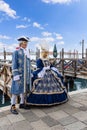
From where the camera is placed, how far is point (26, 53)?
3.14 meters

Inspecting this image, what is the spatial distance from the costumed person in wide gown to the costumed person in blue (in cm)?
28

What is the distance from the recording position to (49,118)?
2.77 m

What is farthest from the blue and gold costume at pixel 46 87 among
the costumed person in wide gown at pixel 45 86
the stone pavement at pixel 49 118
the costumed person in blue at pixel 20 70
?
the costumed person in blue at pixel 20 70

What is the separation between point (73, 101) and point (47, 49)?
118 cm

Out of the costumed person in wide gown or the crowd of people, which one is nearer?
the crowd of people

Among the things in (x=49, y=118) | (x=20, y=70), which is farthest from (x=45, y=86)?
(x=49, y=118)

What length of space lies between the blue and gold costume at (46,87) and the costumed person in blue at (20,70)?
27 centimetres

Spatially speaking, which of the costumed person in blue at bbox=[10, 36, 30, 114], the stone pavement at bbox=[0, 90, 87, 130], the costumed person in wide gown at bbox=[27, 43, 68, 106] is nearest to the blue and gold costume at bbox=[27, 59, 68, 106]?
the costumed person in wide gown at bbox=[27, 43, 68, 106]

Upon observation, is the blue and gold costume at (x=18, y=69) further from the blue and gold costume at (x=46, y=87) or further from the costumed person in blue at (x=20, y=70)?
the blue and gold costume at (x=46, y=87)

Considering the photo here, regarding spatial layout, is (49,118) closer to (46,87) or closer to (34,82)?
(46,87)

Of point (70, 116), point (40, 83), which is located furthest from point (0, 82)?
point (70, 116)

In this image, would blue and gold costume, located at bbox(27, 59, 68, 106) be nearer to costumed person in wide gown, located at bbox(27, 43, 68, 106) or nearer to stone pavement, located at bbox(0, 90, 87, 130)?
costumed person in wide gown, located at bbox(27, 43, 68, 106)

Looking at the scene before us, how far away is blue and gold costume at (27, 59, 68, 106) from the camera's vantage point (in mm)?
3291

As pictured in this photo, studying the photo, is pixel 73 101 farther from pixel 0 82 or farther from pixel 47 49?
pixel 0 82
